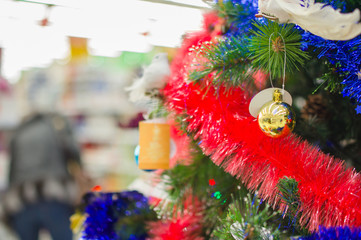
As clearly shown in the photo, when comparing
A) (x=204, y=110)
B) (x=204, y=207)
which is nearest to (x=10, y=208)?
(x=204, y=207)

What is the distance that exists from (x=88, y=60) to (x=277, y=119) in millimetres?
2466

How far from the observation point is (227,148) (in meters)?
0.48

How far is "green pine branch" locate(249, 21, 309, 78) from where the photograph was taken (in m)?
0.43

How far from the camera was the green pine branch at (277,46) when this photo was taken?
0.43m

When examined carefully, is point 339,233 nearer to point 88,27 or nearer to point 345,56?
point 345,56

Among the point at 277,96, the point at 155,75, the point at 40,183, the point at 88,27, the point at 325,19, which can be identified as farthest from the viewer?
the point at 88,27

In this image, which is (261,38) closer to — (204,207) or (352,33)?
(352,33)

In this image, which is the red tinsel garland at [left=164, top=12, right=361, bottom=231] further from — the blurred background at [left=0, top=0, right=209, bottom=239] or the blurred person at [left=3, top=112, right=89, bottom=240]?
the blurred person at [left=3, top=112, right=89, bottom=240]

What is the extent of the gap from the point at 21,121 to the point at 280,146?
218cm

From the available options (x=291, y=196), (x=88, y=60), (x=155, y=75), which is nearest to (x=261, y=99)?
(x=291, y=196)

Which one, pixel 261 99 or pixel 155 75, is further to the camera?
pixel 155 75

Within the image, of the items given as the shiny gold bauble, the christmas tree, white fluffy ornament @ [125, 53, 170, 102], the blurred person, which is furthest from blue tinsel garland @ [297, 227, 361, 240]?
the blurred person

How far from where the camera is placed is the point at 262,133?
0.46 metres

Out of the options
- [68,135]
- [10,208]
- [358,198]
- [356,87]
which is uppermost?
[356,87]
